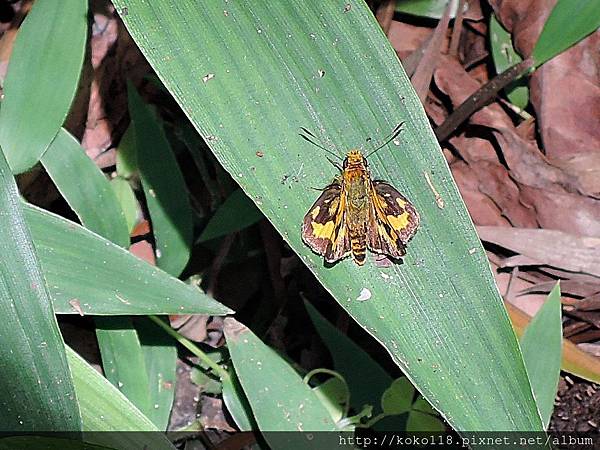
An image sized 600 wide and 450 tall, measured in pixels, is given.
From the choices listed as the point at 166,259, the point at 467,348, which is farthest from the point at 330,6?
the point at 166,259

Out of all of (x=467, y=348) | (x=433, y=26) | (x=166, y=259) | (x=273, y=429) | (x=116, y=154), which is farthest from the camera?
(x=433, y=26)

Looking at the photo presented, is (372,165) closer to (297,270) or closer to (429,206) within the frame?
(429,206)

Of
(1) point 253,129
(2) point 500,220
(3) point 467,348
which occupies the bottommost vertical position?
(2) point 500,220

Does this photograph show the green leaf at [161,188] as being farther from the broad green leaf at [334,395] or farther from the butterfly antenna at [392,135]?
the butterfly antenna at [392,135]

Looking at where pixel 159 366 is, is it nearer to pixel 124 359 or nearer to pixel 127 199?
pixel 124 359

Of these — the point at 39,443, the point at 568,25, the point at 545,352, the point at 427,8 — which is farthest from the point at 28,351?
the point at 427,8

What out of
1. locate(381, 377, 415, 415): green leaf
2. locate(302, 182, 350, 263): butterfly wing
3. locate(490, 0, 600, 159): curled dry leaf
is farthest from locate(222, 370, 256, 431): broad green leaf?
locate(490, 0, 600, 159): curled dry leaf
